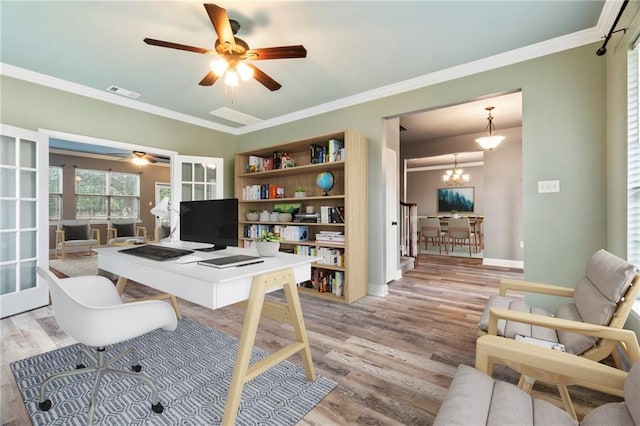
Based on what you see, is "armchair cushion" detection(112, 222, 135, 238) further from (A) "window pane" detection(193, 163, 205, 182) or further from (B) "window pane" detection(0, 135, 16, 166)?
(B) "window pane" detection(0, 135, 16, 166)

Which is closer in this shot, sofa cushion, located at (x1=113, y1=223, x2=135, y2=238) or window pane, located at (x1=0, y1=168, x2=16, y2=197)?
window pane, located at (x1=0, y1=168, x2=16, y2=197)

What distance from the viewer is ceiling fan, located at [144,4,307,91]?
185 centimetres

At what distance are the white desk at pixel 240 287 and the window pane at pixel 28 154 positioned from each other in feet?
7.65

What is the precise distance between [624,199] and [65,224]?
9740mm

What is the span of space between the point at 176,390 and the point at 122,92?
355 centimetres

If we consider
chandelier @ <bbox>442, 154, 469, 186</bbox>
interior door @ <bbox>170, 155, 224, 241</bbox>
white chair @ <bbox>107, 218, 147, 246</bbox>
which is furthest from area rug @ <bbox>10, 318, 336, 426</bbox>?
chandelier @ <bbox>442, 154, 469, 186</bbox>

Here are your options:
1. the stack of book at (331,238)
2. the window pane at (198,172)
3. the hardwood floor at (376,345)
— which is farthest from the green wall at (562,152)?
the window pane at (198,172)

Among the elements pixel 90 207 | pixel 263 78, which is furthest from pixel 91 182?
pixel 263 78

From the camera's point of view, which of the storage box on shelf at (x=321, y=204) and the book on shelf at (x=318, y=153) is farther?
the book on shelf at (x=318, y=153)

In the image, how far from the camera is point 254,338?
1443mm

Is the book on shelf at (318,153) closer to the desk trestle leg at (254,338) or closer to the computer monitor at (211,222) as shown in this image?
the computer monitor at (211,222)

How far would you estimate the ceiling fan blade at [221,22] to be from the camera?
5.52 feet

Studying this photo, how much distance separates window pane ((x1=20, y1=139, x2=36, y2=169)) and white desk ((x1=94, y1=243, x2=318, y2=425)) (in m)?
2.33

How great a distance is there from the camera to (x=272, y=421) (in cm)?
144
